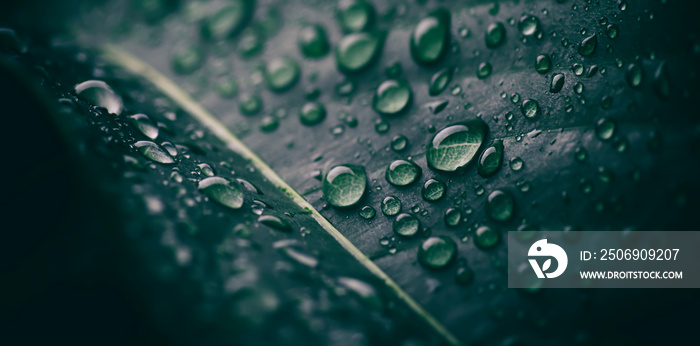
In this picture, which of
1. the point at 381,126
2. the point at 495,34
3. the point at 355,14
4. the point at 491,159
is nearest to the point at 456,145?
the point at 491,159

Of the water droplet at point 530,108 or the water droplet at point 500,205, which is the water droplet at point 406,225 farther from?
the water droplet at point 530,108

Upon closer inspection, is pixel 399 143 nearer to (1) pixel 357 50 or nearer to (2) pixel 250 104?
(1) pixel 357 50

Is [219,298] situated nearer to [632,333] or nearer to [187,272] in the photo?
[187,272]

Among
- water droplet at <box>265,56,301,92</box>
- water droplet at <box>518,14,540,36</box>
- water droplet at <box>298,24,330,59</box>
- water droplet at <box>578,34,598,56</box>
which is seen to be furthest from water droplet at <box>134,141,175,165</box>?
water droplet at <box>578,34,598,56</box>

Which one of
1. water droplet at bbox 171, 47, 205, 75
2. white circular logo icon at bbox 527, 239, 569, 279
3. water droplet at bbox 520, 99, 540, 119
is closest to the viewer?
white circular logo icon at bbox 527, 239, 569, 279

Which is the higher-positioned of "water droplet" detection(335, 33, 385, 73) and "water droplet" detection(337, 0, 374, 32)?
"water droplet" detection(337, 0, 374, 32)

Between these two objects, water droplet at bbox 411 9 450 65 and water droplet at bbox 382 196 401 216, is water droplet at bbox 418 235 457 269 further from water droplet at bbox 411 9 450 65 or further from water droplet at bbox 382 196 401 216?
water droplet at bbox 411 9 450 65
